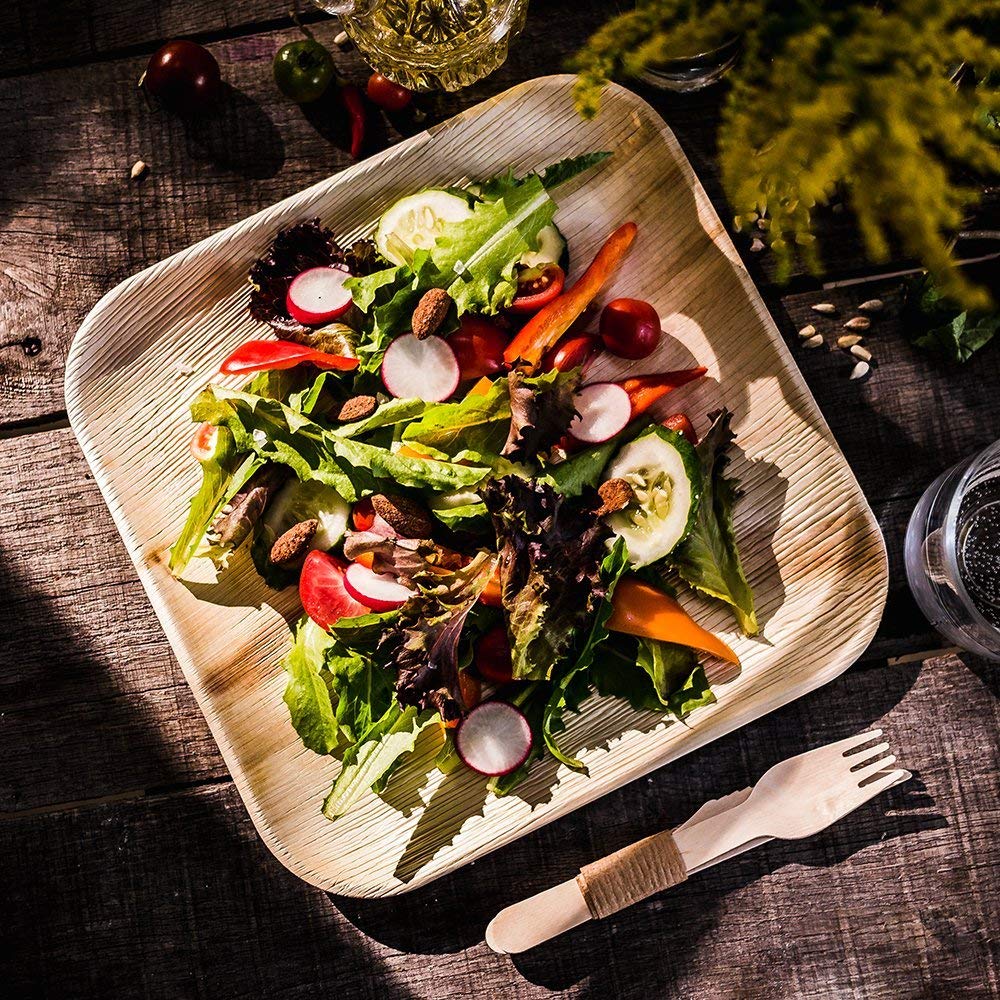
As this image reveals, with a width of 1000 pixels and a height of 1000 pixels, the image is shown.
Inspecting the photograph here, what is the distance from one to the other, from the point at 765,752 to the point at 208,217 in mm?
1615

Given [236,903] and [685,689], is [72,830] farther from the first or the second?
[685,689]

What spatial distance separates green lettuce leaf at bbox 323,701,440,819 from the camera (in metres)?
1.72

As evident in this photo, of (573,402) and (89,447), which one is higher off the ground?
(573,402)

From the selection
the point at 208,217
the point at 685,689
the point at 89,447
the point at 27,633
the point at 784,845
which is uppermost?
the point at 208,217

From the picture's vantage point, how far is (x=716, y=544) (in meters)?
1.70

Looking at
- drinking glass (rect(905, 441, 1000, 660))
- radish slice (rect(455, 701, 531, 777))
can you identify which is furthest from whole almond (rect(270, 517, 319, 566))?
drinking glass (rect(905, 441, 1000, 660))

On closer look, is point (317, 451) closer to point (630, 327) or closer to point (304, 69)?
point (630, 327)

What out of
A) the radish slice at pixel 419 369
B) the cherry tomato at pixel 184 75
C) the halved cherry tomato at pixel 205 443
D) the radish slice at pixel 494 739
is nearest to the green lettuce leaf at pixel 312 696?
the radish slice at pixel 494 739

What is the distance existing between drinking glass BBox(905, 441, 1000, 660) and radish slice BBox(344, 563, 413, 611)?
1010 millimetres

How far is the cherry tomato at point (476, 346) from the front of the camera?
1.73 metres

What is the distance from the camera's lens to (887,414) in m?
1.88

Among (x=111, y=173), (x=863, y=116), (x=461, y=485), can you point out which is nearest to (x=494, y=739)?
(x=461, y=485)

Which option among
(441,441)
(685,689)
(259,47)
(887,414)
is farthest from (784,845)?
(259,47)

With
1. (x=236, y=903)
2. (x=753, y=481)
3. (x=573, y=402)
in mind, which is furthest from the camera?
(x=236, y=903)
